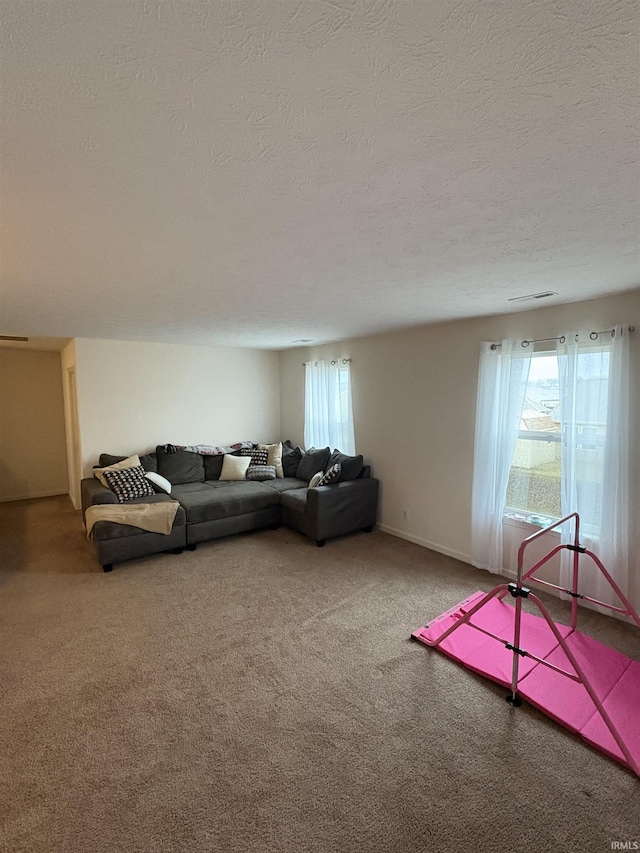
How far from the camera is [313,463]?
5.39 metres

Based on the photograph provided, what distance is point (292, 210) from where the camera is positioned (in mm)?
1562

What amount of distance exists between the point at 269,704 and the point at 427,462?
9.20 feet

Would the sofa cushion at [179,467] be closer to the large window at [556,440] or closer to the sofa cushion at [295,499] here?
the sofa cushion at [295,499]

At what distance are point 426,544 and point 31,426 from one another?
6108 millimetres

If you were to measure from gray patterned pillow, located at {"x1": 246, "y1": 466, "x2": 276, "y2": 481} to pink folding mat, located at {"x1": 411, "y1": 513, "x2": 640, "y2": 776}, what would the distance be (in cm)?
305

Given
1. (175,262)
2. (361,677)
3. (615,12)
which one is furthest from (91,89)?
(361,677)

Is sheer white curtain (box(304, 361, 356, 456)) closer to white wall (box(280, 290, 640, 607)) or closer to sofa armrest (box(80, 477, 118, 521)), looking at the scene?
white wall (box(280, 290, 640, 607))

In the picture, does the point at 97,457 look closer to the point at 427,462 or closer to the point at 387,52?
the point at 427,462

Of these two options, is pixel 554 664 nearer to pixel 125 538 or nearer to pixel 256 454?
pixel 125 538

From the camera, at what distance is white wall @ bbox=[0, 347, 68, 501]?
6.16 m

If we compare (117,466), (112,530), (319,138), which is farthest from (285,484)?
(319,138)

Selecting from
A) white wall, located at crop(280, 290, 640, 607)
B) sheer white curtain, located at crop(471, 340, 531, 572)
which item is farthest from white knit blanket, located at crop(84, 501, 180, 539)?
sheer white curtain, located at crop(471, 340, 531, 572)

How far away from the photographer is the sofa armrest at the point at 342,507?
438 centimetres

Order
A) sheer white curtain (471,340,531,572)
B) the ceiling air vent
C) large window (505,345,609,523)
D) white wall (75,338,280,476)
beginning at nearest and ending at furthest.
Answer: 1. the ceiling air vent
2. large window (505,345,609,523)
3. sheer white curtain (471,340,531,572)
4. white wall (75,338,280,476)
